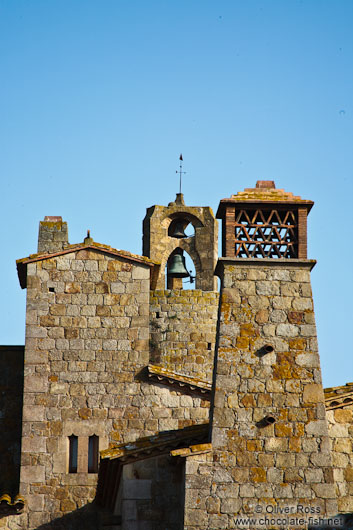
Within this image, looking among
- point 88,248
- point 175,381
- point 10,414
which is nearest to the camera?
point 175,381

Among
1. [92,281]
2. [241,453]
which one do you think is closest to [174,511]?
[241,453]

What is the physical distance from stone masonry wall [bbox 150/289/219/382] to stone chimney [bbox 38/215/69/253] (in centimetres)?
465

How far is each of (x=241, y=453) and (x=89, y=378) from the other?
535 cm

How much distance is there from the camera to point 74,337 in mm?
22375

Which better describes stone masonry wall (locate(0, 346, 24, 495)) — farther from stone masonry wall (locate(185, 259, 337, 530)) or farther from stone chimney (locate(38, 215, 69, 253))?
stone masonry wall (locate(185, 259, 337, 530))

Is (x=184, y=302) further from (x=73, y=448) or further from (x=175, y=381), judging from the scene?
(x=73, y=448)

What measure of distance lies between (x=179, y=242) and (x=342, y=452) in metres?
12.1

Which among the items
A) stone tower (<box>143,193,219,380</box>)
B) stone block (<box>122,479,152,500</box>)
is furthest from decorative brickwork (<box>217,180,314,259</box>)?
stone tower (<box>143,193,219,380</box>)

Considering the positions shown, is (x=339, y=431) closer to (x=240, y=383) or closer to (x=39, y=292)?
(x=240, y=383)

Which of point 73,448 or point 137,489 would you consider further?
point 73,448

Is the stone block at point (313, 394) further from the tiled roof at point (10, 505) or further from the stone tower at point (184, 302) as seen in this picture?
the stone tower at point (184, 302)

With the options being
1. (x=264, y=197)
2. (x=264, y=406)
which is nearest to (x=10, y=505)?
(x=264, y=406)

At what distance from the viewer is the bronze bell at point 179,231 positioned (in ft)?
98.0

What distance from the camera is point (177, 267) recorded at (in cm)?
2944
